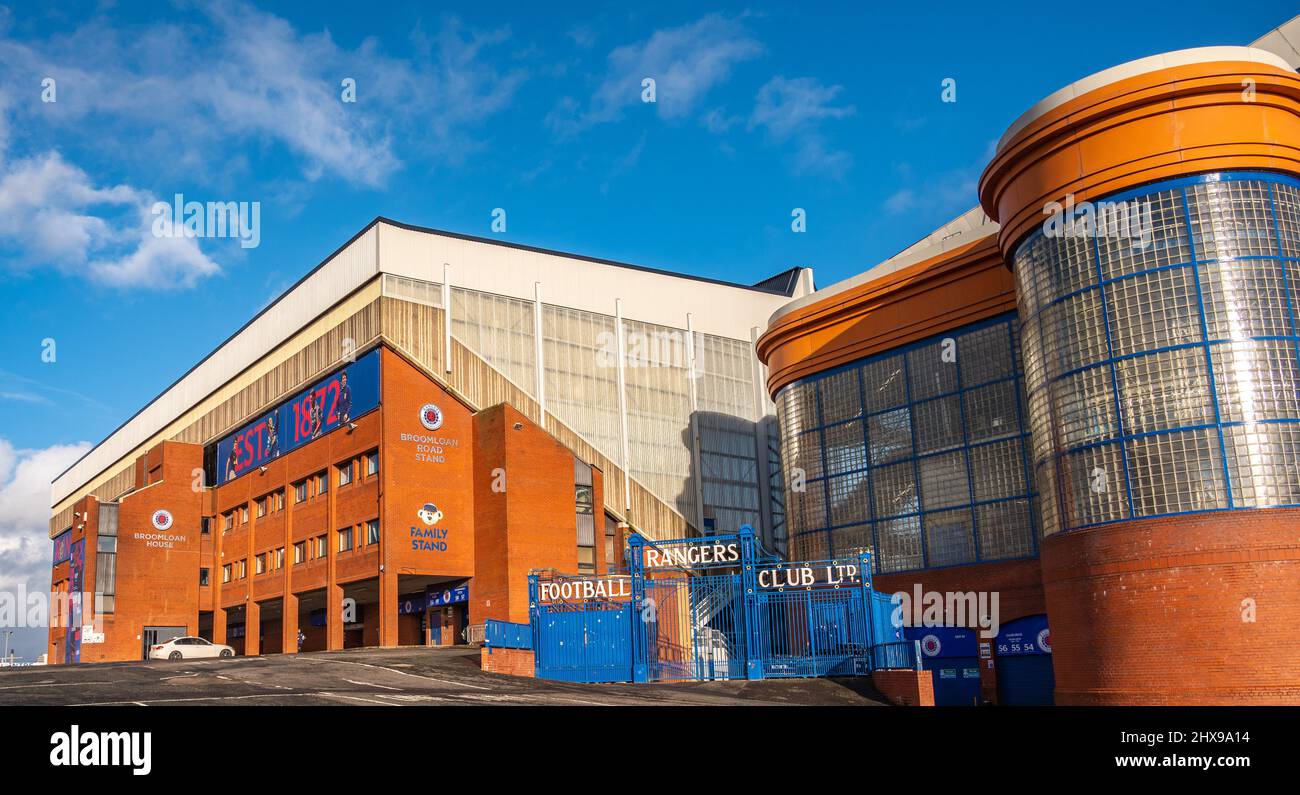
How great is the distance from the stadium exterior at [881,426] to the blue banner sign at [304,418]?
0.96 ft

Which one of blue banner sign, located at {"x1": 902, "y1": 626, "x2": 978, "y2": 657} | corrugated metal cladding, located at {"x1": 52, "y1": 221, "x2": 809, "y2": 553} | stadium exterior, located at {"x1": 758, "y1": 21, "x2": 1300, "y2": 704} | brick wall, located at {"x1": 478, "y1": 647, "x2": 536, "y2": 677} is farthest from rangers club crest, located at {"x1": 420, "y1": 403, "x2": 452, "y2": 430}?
stadium exterior, located at {"x1": 758, "y1": 21, "x2": 1300, "y2": 704}

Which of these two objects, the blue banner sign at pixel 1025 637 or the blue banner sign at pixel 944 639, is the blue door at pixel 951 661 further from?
the blue banner sign at pixel 1025 637

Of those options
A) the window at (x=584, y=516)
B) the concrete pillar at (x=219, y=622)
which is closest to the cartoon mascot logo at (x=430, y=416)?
the window at (x=584, y=516)

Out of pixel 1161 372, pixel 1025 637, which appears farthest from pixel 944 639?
Answer: pixel 1161 372

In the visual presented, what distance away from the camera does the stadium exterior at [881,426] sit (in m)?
22.9

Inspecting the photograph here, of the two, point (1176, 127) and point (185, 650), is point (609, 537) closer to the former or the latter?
point (185, 650)

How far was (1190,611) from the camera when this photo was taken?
21953 millimetres

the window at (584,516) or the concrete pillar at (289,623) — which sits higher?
the window at (584,516)

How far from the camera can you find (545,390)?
4962 cm

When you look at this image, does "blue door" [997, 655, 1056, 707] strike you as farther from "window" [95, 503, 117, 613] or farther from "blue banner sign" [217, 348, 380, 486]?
"window" [95, 503, 117, 613]

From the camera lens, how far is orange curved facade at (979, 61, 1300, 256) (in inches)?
938
